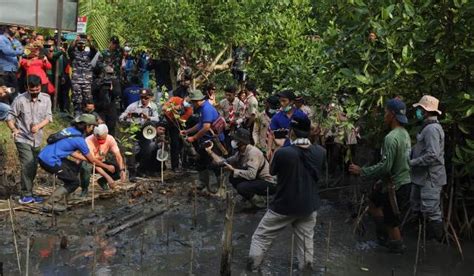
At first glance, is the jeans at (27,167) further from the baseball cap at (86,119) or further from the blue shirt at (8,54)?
the blue shirt at (8,54)

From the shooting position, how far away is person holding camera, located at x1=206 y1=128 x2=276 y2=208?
10305 millimetres

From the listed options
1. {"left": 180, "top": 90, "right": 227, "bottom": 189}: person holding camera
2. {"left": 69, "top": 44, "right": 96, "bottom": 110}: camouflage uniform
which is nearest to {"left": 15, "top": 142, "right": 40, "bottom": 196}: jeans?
{"left": 180, "top": 90, "right": 227, "bottom": 189}: person holding camera

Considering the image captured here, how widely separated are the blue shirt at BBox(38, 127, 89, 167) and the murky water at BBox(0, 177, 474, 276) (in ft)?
2.73

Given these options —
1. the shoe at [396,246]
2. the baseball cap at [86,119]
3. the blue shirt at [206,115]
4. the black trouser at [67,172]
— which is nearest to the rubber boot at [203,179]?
the blue shirt at [206,115]

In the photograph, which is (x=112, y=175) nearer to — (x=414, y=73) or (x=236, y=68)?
(x=414, y=73)

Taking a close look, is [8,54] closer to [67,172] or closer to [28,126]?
[28,126]

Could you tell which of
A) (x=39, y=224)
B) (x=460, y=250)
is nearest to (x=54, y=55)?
Result: (x=39, y=224)

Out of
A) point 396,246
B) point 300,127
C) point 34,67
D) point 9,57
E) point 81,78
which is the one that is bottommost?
point 396,246

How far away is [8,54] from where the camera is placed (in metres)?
13.1

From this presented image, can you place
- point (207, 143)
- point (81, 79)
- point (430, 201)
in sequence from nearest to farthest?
point (430, 201)
point (207, 143)
point (81, 79)

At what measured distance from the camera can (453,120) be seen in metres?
8.72

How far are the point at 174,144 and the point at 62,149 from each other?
3.53 m

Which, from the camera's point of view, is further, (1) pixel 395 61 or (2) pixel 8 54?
(2) pixel 8 54

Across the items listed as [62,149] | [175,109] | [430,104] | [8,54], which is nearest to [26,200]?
[62,149]
